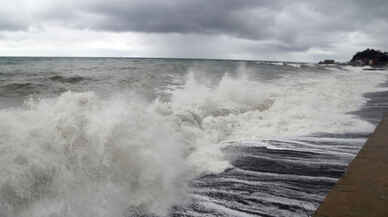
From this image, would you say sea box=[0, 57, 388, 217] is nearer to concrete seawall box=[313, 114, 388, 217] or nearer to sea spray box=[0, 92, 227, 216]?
sea spray box=[0, 92, 227, 216]

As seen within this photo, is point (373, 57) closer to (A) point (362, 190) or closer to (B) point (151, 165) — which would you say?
(A) point (362, 190)

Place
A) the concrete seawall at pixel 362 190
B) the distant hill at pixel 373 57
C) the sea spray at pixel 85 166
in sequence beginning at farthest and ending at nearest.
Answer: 1. the distant hill at pixel 373 57
2. the sea spray at pixel 85 166
3. the concrete seawall at pixel 362 190

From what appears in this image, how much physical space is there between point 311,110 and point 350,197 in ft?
15.0

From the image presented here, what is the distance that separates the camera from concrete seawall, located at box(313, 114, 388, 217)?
1.99 metres

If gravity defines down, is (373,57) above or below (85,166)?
above

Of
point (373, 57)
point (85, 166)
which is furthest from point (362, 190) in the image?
point (373, 57)

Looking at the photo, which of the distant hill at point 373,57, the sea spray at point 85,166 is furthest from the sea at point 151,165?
the distant hill at point 373,57

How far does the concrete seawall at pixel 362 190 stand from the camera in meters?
1.99

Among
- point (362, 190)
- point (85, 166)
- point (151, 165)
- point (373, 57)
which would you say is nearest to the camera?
point (362, 190)

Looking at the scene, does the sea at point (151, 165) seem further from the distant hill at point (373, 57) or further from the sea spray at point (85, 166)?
the distant hill at point (373, 57)

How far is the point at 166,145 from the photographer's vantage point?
11.8 feet

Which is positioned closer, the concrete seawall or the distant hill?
the concrete seawall

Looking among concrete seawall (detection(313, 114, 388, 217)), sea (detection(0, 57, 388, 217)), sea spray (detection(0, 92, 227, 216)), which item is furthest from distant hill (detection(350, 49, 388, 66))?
sea spray (detection(0, 92, 227, 216))

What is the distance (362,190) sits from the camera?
7.55 ft
